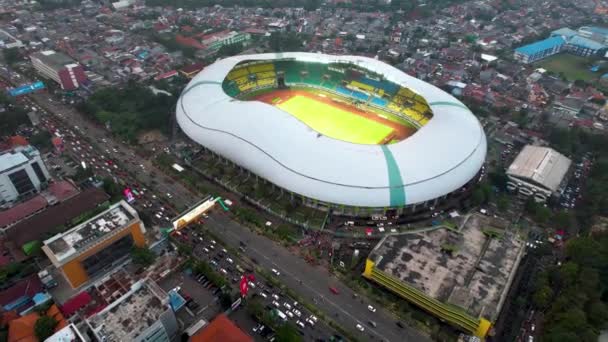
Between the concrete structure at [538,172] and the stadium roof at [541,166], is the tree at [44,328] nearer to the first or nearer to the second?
the concrete structure at [538,172]

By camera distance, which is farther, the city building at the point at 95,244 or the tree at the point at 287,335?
the city building at the point at 95,244

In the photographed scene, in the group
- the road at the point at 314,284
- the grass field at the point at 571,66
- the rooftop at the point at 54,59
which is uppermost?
the rooftop at the point at 54,59

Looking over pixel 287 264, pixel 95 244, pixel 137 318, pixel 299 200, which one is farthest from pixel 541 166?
pixel 95 244

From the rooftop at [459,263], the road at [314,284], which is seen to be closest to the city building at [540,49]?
the rooftop at [459,263]

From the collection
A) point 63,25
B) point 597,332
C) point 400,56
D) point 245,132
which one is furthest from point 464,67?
point 63,25

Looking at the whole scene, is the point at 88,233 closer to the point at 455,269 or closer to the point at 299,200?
the point at 299,200

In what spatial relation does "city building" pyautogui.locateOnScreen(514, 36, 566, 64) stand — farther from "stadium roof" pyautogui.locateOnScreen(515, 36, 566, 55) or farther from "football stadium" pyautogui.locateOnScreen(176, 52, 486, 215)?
"football stadium" pyautogui.locateOnScreen(176, 52, 486, 215)
